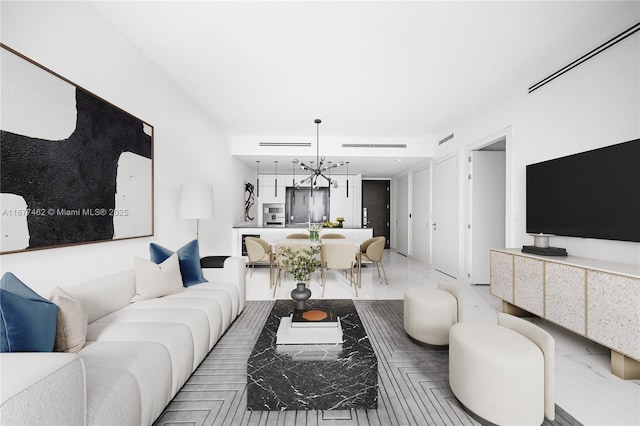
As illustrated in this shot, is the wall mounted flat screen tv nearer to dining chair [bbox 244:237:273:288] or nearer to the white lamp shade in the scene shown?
dining chair [bbox 244:237:273:288]

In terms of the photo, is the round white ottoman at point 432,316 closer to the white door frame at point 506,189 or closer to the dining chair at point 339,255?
the dining chair at point 339,255

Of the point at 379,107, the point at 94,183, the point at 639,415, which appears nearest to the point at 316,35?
the point at 379,107

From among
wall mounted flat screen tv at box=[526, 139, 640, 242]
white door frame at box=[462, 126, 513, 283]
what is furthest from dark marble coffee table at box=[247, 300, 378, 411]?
white door frame at box=[462, 126, 513, 283]

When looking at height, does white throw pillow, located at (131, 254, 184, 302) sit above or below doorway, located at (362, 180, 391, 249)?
below

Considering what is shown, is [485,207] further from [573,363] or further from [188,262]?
[188,262]

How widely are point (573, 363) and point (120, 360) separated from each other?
321 centimetres

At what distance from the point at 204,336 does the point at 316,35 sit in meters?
2.79

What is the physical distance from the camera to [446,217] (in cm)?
530

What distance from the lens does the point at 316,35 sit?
2.46 meters

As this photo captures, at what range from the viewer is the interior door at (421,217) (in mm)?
6161

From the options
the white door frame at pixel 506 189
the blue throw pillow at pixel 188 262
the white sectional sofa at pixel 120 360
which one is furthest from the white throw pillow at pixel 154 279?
the white door frame at pixel 506 189

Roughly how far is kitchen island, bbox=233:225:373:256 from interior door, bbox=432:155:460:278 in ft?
4.78

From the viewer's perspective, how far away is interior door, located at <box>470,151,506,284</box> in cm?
449

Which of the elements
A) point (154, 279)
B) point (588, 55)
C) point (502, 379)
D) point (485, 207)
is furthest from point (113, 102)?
point (485, 207)
